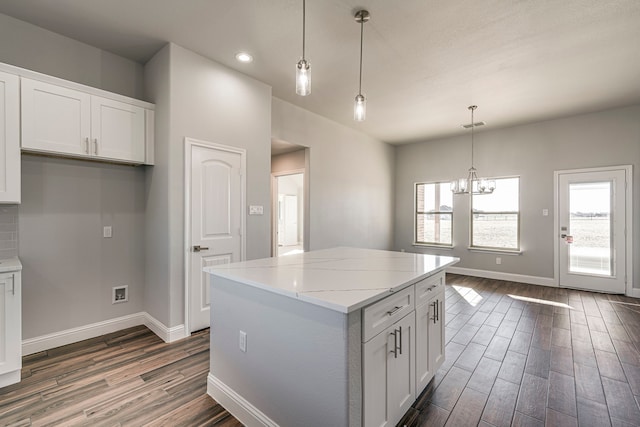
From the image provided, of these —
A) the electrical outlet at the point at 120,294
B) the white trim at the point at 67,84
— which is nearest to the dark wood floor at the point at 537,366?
the electrical outlet at the point at 120,294

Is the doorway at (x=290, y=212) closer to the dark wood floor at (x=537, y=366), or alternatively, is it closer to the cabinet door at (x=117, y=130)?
the dark wood floor at (x=537, y=366)

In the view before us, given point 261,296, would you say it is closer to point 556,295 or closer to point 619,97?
point 556,295

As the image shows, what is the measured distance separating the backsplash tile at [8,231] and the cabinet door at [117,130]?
81 centimetres

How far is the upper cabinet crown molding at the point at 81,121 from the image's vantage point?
93.8 inches

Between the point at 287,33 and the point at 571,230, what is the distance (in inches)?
217

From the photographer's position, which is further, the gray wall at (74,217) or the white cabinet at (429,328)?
the gray wall at (74,217)

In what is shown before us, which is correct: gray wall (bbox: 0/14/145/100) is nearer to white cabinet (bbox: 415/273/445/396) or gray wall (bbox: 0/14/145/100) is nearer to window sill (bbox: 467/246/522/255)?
white cabinet (bbox: 415/273/445/396)

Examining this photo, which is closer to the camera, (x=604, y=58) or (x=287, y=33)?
(x=287, y=33)

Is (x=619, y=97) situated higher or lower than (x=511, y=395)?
higher

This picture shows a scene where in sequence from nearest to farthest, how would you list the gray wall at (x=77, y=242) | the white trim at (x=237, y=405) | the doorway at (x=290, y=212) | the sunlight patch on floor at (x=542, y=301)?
the white trim at (x=237, y=405) → the gray wall at (x=77, y=242) → the sunlight patch on floor at (x=542, y=301) → the doorway at (x=290, y=212)

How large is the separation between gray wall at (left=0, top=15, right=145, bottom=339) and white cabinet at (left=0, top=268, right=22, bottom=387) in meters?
0.63

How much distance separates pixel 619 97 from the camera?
4.16m

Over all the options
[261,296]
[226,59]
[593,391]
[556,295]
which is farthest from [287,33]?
[556,295]

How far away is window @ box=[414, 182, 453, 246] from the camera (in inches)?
249
